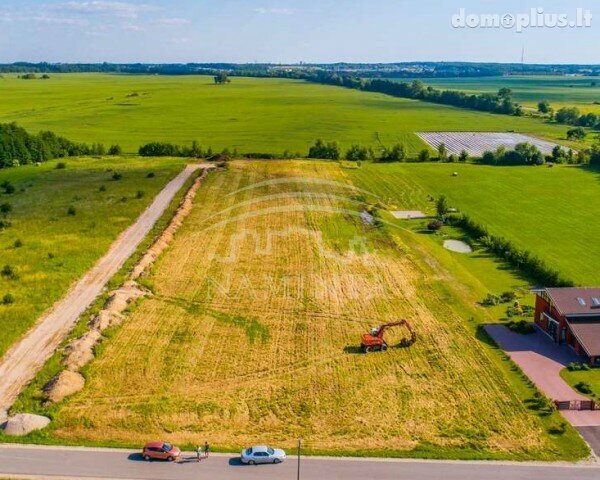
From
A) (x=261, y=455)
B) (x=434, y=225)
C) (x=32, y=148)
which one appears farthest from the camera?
(x=32, y=148)

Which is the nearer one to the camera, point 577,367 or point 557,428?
point 557,428

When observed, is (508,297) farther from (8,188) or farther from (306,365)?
(8,188)

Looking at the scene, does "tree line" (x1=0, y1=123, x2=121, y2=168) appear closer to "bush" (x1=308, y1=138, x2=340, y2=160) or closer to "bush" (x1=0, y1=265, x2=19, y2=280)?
"bush" (x1=308, y1=138, x2=340, y2=160)

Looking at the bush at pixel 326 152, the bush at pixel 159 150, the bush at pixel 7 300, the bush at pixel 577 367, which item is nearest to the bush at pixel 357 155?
the bush at pixel 326 152

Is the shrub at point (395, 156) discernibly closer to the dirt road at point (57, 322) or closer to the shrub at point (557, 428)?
the dirt road at point (57, 322)

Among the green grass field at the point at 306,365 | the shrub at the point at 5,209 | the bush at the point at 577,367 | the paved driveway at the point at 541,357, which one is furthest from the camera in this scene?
the shrub at the point at 5,209

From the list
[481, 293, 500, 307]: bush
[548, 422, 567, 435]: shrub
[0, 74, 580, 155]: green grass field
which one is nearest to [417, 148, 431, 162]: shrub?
[0, 74, 580, 155]: green grass field

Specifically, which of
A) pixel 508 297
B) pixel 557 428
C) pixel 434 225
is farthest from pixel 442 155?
pixel 557 428
